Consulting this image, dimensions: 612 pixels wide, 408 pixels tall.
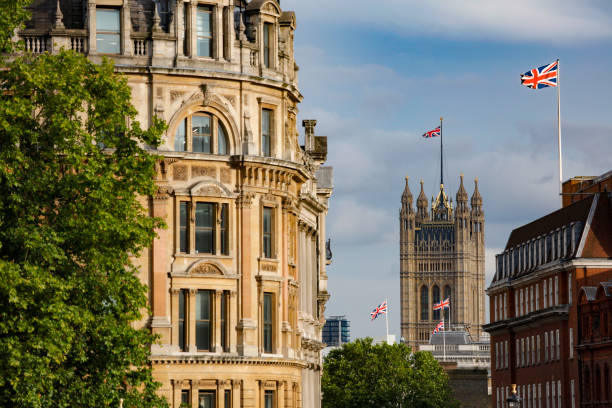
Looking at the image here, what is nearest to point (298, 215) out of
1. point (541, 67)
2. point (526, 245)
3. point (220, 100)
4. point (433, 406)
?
point (220, 100)

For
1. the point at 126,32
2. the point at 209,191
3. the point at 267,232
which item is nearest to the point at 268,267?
the point at 267,232

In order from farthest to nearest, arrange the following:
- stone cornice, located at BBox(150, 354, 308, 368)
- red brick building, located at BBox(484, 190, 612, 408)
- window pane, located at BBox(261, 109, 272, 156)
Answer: red brick building, located at BBox(484, 190, 612, 408) → window pane, located at BBox(261, 109, 272, 156) → stone cornice, located at BBox(150, 354, 308, 368)

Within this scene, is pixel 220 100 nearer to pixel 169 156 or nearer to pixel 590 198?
pixel 169 156

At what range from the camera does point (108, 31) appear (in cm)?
7288

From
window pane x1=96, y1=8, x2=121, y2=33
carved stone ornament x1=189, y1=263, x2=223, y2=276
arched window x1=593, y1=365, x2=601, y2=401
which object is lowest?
arched window x1=593, y1=365, x2=601, y2=401

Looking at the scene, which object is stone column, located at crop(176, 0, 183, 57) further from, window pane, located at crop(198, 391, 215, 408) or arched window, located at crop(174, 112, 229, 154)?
window pane, located at crop(198, 391, 215, 408)

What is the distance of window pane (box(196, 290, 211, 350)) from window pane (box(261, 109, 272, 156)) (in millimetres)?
7752

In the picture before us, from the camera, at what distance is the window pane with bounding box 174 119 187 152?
240 ft

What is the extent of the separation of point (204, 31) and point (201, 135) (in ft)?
16.7

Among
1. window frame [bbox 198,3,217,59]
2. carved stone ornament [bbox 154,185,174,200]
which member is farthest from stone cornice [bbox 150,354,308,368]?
window frame [bbox 198,3,217,59]

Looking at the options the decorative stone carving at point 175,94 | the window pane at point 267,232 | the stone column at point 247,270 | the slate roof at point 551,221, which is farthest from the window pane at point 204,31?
the slate roof at point 551,221

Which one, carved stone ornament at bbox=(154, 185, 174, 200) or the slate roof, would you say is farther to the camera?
the slate roof

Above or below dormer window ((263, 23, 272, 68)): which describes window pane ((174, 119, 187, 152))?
below

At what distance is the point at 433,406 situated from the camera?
167m
